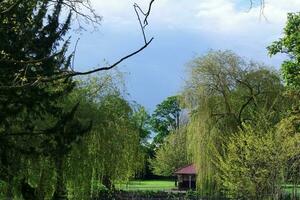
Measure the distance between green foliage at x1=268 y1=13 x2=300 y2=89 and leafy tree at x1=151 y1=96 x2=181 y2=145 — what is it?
59707 mm

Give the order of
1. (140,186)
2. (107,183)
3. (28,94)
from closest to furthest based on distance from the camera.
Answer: (28,94), (107,183), (140,186)

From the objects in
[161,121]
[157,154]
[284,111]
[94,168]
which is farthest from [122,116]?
[161,121]

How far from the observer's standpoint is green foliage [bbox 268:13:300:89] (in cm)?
2177

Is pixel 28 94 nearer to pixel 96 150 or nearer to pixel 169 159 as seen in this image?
pixel 96 150

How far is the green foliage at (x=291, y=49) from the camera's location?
71.4 ft

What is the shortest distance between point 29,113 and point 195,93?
→ 14.2 m

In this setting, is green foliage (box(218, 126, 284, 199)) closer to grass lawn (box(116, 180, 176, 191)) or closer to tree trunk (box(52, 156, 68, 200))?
grass lawn (box(116, 180, 176, 191))

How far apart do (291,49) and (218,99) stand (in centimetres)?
571

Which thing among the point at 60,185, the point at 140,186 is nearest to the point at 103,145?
the point at 60,185

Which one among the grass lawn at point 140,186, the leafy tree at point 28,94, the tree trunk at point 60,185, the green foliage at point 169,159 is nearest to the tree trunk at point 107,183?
the grass lawn at point 140,186

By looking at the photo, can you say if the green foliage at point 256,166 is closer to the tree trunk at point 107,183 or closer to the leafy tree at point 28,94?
the tree trunk at point 107,183

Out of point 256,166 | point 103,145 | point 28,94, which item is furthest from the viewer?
point 103,145

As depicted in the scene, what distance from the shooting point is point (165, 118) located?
276 feet

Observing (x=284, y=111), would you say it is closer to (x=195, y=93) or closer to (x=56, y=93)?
(x=195, y=93)
